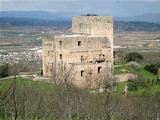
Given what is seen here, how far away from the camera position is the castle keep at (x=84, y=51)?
36219 millimetres

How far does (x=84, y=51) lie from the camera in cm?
3706

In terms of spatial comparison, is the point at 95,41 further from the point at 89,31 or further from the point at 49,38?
the point at 49,38

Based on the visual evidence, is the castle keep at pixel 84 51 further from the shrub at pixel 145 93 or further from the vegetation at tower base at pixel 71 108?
the vegetation at tower base at pixel 71 108

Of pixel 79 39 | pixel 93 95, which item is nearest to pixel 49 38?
pixel 79 39

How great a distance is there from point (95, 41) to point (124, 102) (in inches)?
326

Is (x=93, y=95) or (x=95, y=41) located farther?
(x=95, y=41)

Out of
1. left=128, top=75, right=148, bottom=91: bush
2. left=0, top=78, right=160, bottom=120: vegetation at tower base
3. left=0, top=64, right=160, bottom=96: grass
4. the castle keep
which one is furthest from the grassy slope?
left=0, top=78, right=160, bottom=120: vegetation at tower base

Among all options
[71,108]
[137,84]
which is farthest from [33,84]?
[137,84]

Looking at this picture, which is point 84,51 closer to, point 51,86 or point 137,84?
point 51,86

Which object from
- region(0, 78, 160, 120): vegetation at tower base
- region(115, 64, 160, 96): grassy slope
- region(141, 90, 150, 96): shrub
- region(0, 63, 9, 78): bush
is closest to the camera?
region(0, 78, 160, 120): vegetation at tower base

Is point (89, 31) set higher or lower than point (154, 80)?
higher

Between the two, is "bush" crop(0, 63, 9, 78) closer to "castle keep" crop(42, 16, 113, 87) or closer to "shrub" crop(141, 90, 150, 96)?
"castle keep" crop(42, 16, 113, 87)

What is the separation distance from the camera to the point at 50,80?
35.8m

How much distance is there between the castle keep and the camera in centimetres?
3622
